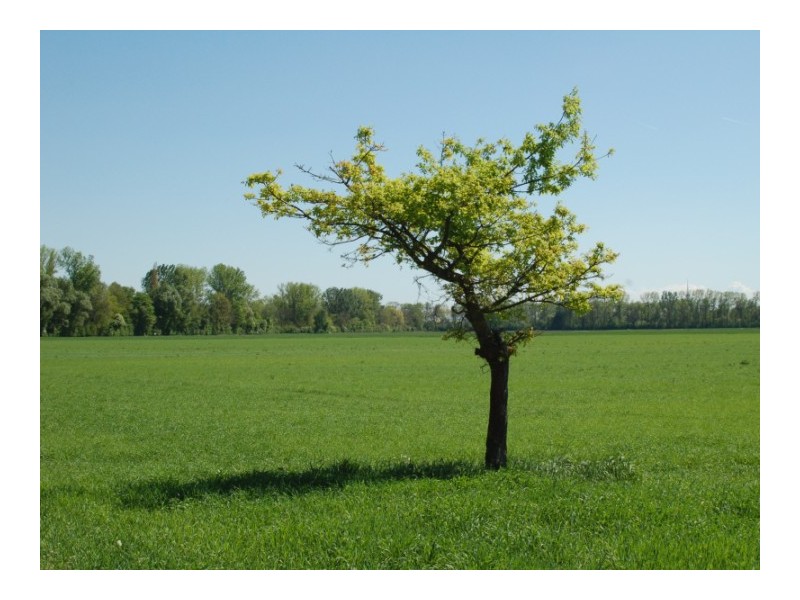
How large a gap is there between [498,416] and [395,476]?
2.03m

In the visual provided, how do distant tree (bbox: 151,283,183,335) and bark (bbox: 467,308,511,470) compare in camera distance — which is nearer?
bark (bbox: 467,308,511,470)

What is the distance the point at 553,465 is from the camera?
13.4m

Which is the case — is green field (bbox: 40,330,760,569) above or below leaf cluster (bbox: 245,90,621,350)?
below

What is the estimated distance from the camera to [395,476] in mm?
12758

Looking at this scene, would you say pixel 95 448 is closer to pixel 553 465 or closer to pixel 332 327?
pixel 553 465

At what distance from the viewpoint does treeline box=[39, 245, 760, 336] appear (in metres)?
89.9

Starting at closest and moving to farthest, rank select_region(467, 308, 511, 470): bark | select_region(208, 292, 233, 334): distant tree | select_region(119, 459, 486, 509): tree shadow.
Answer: select_region(119, 459, 486, 509): tree shadow, select_region(467, 308, 511, 470): bark, select_region(208, 292, 233, 334): distant tree

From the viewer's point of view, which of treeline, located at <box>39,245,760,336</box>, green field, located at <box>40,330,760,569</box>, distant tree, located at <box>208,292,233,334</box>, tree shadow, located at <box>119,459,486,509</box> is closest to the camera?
green field, located at <box>40,330,760,569</box>

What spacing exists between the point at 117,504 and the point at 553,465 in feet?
23.9

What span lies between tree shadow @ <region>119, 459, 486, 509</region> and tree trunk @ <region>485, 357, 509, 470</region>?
34 centimetres

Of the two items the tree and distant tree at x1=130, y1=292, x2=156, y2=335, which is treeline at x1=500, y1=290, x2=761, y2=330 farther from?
the tree

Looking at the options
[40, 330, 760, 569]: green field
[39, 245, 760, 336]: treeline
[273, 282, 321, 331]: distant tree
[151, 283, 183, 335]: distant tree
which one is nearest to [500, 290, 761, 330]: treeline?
[39, 245, 760, 336]: treeline
